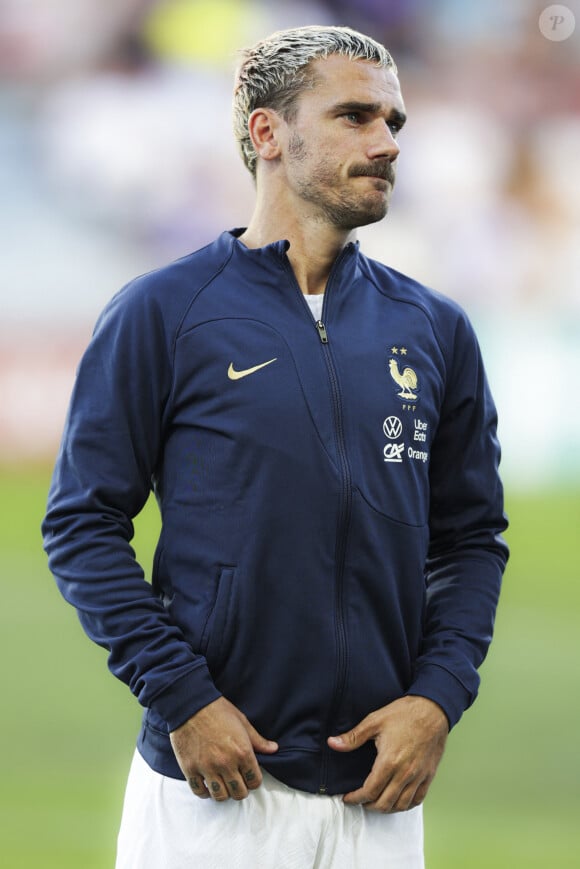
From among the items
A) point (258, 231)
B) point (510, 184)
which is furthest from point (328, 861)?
point (510, 184)

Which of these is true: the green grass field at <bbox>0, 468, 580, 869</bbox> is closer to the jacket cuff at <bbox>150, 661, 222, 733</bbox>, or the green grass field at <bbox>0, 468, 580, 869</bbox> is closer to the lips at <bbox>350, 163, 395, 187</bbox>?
the jacket cuff at <bbox>150, 661, 222, 733</bbox>

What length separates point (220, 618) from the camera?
156 cm

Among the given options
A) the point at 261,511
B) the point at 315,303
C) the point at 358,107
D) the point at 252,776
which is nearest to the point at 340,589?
the point at 261,511

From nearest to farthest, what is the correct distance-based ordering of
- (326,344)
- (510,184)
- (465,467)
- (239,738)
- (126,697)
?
(239,738)
(326,344)
(465,467)
(126,697)
(510,184)

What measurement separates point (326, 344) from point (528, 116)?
7.80 meters

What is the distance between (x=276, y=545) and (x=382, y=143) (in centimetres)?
54

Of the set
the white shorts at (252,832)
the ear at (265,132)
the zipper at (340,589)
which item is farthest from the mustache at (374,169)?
the white shorts at (252,832)

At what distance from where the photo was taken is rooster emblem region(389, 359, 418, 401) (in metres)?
1.67

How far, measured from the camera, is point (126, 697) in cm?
505

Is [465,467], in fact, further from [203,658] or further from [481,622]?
[203,658]

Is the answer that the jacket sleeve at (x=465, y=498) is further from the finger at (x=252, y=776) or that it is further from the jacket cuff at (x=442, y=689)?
the finger at (x=252, y=776)

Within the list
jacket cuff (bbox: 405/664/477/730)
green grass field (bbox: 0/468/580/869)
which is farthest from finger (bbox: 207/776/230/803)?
green grass field (bbox: 0/468/580/869)

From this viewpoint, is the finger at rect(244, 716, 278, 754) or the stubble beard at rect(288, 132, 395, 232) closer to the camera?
the finger at rect(244, 716, 278, 754)

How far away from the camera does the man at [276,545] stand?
61.4 inches
